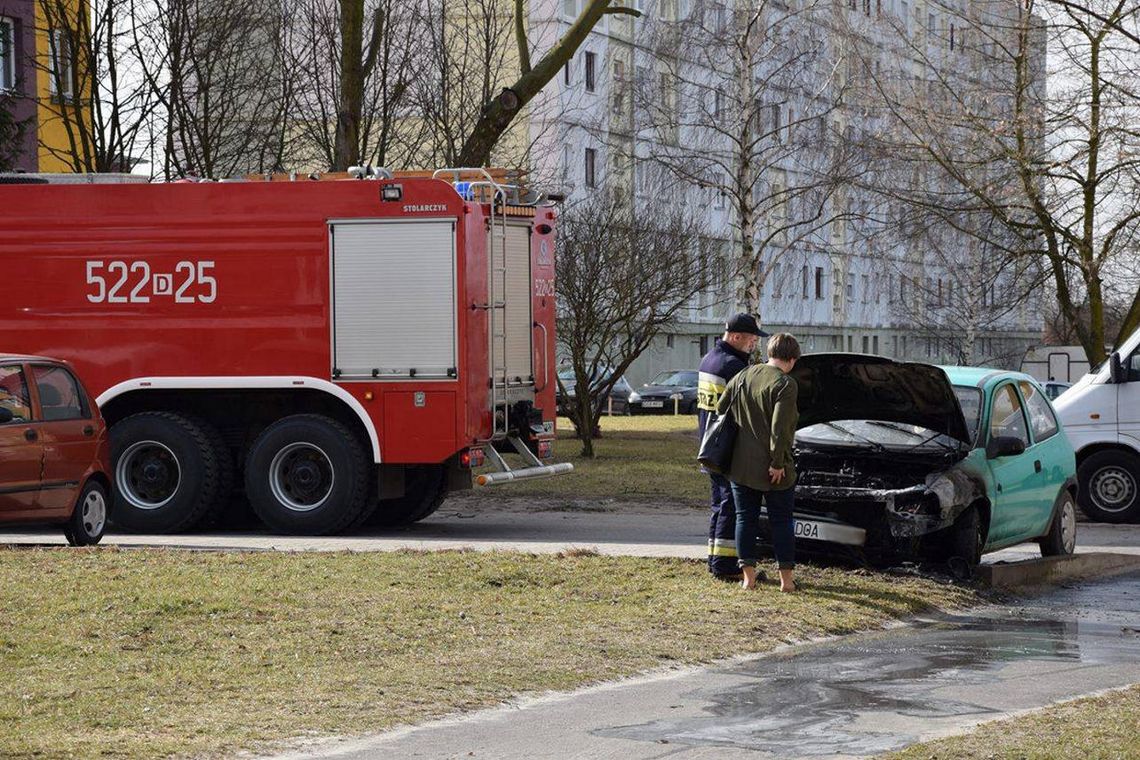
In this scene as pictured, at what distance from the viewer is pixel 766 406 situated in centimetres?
1182

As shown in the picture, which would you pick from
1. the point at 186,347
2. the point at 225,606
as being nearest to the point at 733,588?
the point at 225,606

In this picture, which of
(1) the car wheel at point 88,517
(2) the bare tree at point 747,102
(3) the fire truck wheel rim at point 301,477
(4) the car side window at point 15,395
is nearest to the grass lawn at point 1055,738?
(1) the car wheel at point 88,517

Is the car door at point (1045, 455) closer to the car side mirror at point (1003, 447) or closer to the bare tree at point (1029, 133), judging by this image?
the car side mirror at point (1003, 447)

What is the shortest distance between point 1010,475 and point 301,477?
6450mm

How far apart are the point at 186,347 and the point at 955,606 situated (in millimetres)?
7858

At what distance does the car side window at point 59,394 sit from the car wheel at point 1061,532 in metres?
7.84

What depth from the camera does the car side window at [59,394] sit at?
15016mm

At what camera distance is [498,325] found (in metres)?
17.2

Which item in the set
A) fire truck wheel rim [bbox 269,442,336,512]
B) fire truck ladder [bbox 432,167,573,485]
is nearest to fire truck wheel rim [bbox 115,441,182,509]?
fire truck wheel rim [bbox 269,442,336,512]

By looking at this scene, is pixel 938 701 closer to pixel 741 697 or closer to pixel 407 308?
pixel 741 697

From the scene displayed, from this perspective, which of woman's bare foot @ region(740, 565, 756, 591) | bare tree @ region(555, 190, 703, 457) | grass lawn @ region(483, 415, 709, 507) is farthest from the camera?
bare tree @ region(555, 190, 703, 457)

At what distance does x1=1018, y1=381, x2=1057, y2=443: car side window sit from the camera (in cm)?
1464

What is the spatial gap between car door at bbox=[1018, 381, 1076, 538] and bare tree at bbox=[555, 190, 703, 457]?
13953 millimetres

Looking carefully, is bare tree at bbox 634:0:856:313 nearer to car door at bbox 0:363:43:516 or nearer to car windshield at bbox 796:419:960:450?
car windshield at bbox 796:419:960:450
